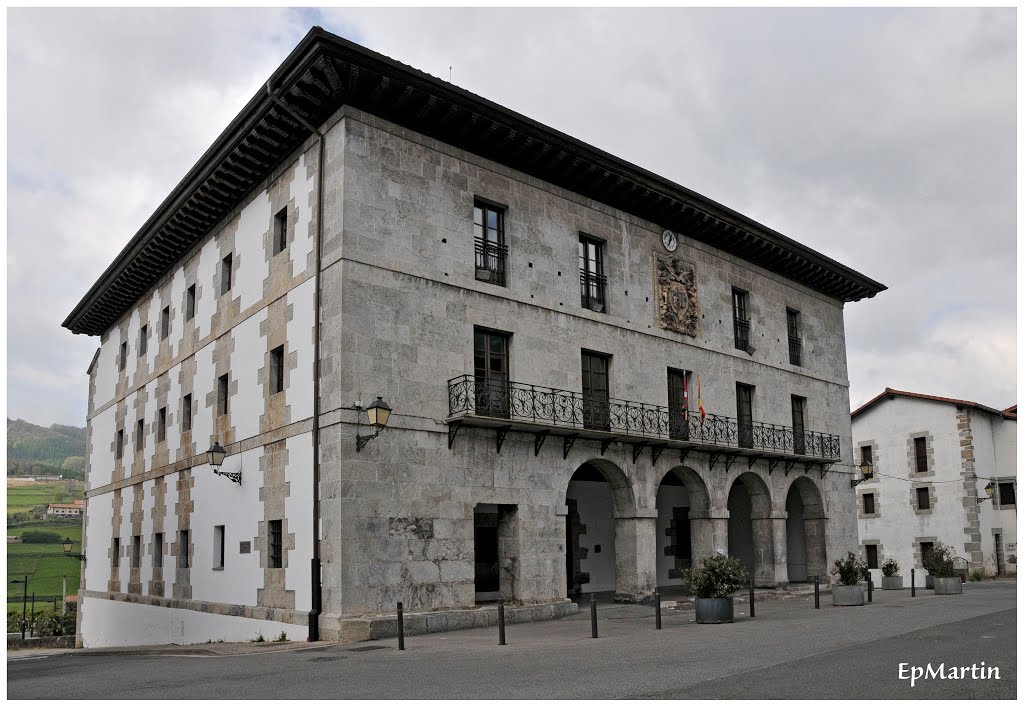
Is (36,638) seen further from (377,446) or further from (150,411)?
(377,446)

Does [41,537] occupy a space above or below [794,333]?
below

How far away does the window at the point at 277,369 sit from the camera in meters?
18.5

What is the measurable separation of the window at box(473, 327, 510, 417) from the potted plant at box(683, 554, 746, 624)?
5.00 metres

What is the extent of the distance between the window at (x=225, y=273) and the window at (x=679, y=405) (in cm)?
1127

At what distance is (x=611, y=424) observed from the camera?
66.7ft

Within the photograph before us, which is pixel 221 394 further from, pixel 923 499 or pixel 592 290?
pixel 923 499

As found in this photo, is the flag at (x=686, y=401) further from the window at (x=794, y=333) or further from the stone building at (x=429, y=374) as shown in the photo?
the window at (x=794, y=333)

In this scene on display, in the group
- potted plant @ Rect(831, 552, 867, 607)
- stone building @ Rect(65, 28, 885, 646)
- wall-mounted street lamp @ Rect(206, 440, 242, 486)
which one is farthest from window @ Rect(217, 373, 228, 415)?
potted plant @ Rect(831, 552, 867, 607)

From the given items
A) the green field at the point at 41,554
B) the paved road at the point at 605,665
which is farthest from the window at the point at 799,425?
the green field at the point at 41,554

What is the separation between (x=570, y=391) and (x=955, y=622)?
28.1 feet

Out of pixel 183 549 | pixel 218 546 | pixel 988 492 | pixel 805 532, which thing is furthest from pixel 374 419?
pixel 988 492

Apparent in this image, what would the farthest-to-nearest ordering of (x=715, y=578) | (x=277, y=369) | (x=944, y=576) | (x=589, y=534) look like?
(x=944, y=576) < (x=589, y=534) < (x=277, y=369) < (x=715, y=578)

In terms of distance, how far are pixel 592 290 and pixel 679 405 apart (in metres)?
4.00

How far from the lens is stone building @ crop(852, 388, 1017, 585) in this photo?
3828cm
